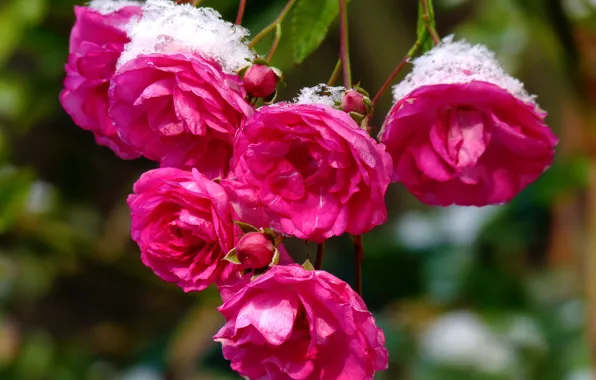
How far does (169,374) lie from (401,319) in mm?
571

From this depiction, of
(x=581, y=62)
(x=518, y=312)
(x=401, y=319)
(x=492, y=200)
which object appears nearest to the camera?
(x=492, y=200)

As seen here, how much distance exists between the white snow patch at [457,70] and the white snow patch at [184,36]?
0.13 m

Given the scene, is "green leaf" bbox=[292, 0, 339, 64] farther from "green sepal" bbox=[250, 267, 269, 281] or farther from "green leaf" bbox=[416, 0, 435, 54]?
"green sepal" bbox=[250, 267, 269, 281]

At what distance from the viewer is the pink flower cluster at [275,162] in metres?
0.52

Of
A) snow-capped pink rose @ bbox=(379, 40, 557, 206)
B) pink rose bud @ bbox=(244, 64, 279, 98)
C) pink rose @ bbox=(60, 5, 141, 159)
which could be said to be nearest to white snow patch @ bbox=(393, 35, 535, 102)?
snow-capped pink rose @ bbox=(379, 40, 557, 206)

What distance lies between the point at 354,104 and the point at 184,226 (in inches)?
5.7

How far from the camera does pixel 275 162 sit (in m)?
0.53

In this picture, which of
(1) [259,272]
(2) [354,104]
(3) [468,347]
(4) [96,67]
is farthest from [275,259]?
(3) [468,347]

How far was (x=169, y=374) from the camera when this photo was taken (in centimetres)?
188

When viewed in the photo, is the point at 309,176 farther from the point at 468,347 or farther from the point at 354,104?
the point at 468,347

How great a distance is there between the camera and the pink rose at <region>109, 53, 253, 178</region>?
55cm

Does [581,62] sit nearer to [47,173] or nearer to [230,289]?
[230,289]

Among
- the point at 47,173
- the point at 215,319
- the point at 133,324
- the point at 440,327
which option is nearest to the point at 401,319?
the point at 440,327

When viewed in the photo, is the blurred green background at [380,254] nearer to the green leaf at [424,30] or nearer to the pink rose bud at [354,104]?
the green leaf at [424,30]
